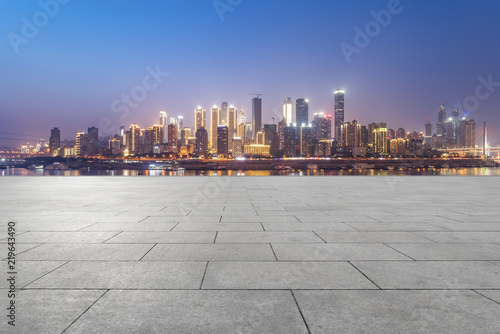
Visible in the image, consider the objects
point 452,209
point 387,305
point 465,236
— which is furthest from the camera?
point 452,209

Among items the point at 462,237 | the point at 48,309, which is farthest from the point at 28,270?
the point at 462,237

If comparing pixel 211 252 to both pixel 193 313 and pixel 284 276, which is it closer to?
pixel 284 276

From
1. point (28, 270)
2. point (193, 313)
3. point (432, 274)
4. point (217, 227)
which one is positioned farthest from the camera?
point (217, 227)

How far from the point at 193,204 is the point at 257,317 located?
29.2 ft

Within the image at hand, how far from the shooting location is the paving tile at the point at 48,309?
3189 millimetres

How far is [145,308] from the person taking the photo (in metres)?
3.57

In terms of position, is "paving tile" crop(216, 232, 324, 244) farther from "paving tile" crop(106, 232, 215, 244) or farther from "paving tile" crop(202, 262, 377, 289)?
"paving tile" crop(202, 262, 377, 289)

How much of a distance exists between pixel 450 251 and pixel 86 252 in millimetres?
6522

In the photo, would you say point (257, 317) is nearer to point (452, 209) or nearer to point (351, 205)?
point (351, 205)

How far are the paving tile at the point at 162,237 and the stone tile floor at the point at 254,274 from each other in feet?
0.07

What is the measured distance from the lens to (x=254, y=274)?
4.64m

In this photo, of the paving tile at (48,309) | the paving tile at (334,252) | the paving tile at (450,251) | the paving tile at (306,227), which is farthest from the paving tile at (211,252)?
the paving tile at (450,251)

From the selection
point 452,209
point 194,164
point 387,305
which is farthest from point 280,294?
point 194,164

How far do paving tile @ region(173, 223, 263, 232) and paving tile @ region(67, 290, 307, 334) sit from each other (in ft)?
11.9
